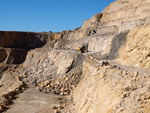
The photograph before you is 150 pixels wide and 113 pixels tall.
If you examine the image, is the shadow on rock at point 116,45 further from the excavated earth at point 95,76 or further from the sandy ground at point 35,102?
the sandy ground at point 35,102

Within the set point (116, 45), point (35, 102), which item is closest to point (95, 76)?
point (35, 102)

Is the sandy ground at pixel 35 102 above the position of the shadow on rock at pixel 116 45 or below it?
below

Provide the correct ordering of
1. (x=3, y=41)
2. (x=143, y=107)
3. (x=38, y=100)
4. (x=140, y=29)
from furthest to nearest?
1. (x=3, y=41)
2. (x=38, y=100)
3. (x=140, y=29)
4. (x=143, y=107)

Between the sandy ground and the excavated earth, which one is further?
the sandy ground

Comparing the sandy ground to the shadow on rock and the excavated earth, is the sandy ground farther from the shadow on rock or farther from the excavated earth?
the shadow on rock

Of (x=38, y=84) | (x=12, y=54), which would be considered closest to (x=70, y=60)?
(x=38, y=84)

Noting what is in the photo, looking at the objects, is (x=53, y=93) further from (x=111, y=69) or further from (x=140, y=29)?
(x=111, y=69)

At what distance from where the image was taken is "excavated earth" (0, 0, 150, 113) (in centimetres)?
670

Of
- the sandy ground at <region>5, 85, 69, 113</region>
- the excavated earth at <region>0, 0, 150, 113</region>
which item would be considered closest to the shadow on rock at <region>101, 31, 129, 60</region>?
the excavated earth at <region>0, 0, 150, 113</region>

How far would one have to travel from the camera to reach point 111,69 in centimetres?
912

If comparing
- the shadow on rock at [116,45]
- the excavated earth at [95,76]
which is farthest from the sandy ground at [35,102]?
the shadow on rock at [116,45]

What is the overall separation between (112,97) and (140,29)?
8001mm

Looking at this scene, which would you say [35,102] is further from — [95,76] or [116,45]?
[116,45]

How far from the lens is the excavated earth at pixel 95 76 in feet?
22.0
